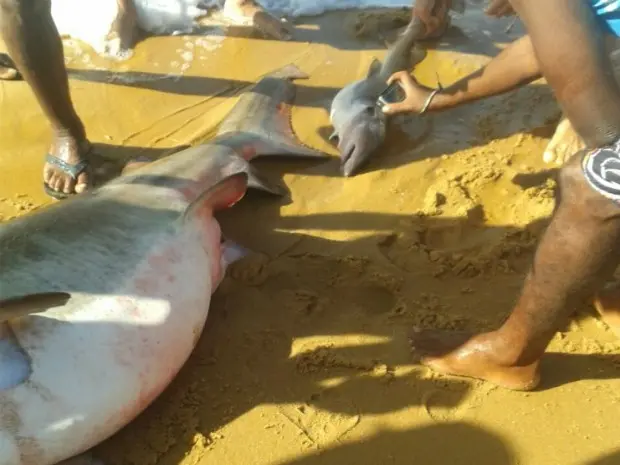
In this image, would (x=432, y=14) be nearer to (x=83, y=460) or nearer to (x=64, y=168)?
(x=64, y=168)

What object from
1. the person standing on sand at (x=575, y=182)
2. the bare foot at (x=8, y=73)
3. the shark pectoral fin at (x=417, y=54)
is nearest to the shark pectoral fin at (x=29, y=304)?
the person standing on sand at (x=575, y=182)

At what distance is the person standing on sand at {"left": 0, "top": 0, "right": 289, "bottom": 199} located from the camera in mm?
2928

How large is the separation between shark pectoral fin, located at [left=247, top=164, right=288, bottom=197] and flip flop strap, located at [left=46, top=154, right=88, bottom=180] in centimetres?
85

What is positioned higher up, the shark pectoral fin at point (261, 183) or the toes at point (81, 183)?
the shark pectoral fin at point (261, 183)

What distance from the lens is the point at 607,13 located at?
1843 mm

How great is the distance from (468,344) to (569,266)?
0.57 m

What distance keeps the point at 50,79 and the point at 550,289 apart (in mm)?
2352

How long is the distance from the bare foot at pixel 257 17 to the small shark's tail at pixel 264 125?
854mm

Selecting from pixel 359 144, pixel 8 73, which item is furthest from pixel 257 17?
pixel 359 144

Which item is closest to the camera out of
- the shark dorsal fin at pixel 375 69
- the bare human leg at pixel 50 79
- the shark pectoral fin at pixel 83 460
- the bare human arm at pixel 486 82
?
the shark pectoral fin at pixel 83 460

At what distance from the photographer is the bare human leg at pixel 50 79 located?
2.93m

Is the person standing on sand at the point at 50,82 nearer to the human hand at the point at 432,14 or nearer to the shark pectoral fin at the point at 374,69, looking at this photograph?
the shark pectoral fin at the point at 374,69

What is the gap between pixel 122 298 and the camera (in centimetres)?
222

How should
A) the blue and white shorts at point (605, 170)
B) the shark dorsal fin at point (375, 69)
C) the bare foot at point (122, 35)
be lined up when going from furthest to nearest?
the bare foot at point (122, 35), the shark dorsal fin at point (375, 69), the blue and white shorts at point (605, 170)
